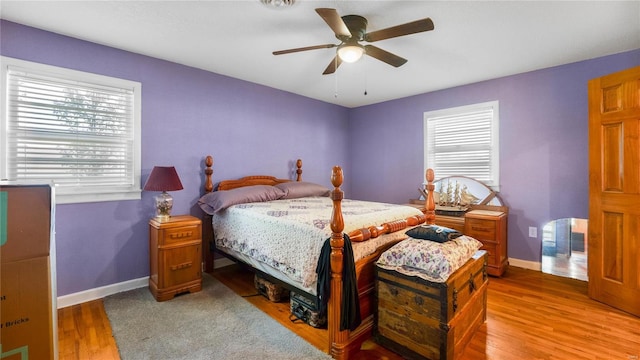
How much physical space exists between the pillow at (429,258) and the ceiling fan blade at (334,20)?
162 centimetres

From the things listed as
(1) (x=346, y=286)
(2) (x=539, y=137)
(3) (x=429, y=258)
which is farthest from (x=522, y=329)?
(2) (x=539, y=137)

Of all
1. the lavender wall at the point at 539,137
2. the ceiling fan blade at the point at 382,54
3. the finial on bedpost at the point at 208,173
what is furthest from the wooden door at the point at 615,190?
the finial on bedpost at the point at 208,173

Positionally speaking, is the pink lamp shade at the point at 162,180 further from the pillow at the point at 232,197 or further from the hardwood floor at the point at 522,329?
the hardwood floor at the point at 522,329

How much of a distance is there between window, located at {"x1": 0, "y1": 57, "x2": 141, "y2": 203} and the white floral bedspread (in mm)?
1219

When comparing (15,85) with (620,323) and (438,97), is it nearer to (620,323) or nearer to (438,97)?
(438,97)

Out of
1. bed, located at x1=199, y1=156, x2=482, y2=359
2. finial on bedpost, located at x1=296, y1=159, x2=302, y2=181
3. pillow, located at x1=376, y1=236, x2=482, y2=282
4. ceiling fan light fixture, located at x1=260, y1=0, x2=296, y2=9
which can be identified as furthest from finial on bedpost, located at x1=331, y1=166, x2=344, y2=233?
finial on bedpost, located at x1=296, y1=159, x2=302, y2=181

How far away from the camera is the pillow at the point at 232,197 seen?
10.2ft

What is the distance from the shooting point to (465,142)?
13.3ft

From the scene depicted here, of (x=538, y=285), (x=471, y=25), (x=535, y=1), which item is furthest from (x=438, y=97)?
(x=538, y=285)

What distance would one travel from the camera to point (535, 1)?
2.09m

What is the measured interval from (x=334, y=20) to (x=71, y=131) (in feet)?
8.60

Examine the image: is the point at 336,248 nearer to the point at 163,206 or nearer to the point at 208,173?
the point at 163,206

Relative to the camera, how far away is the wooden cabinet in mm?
3275

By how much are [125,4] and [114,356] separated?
8.35ft
